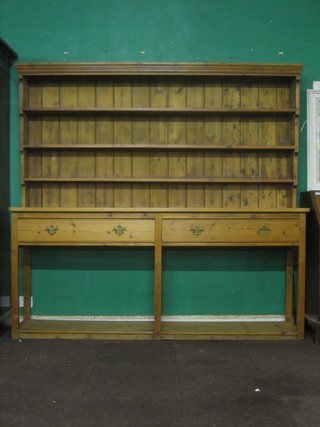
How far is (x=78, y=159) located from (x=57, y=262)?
897 millimetres

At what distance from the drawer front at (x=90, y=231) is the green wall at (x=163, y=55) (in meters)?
0.47

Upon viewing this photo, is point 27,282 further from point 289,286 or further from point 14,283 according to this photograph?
point 289,286

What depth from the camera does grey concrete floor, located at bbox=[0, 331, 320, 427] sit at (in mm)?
2006

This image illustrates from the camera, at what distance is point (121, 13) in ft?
11.5

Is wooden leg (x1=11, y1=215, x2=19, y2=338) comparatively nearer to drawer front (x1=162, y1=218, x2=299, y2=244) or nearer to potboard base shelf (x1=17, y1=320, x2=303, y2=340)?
potboard base shelf (x1=17, y1=320, x2=303, y2=340)

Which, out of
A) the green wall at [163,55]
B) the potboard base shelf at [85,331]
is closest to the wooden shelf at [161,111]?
the green wall at [163,55]

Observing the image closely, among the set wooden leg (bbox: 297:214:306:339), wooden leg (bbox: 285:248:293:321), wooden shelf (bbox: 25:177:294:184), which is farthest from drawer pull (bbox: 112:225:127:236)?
wooden leg (bbox: 285:248:293:321)

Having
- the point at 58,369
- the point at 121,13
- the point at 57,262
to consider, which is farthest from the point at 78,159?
the point at 58,369

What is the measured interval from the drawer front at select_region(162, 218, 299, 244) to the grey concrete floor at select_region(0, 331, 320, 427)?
77 cm

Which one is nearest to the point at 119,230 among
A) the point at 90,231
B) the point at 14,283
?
the point at 90,231

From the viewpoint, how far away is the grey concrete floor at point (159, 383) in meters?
2.01

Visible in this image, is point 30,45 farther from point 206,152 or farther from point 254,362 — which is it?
point 254,362

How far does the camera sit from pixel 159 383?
7.80 feet

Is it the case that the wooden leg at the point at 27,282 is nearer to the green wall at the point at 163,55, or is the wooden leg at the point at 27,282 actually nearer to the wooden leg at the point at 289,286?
the green wall at the point at 163,55
